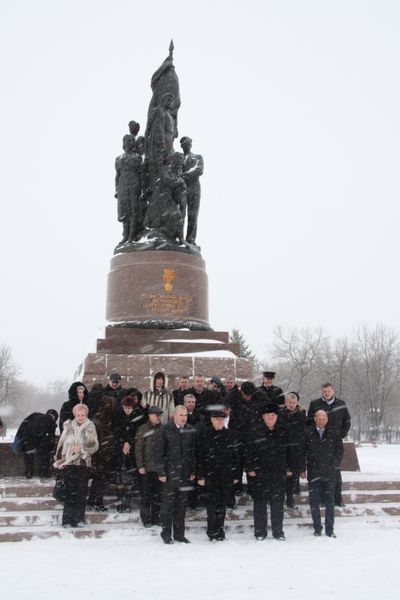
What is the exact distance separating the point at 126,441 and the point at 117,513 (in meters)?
0.86

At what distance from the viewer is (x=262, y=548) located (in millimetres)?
6352

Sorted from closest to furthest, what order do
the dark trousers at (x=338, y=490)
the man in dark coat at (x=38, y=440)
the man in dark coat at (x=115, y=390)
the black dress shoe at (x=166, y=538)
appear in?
the black dress shoe at (x=166, y=538)
the dark trousers at (x=338, y=490)
the man in dark coat at (x=115, y=390)
the man in dark coat at (x=38, y=440)

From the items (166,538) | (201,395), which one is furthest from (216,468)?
(201,395)

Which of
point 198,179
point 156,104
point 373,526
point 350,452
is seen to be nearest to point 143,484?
point 373,526

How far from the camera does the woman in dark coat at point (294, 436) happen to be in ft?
24.7

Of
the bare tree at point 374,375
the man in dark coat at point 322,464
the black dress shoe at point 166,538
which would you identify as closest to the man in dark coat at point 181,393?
the man in dark coat at point 322,464

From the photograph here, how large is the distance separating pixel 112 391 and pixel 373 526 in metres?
3.81

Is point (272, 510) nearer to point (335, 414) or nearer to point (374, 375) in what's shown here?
point (335, 414)

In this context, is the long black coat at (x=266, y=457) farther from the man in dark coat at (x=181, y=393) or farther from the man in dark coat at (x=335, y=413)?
the man in dark coat at (x=181, y=393)

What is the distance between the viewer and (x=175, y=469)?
6.80m

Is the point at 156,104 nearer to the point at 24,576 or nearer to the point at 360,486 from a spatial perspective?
the point at 360,486

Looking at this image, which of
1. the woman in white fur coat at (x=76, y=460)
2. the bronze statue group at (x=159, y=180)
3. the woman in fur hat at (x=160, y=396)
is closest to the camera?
the woman in white fur coat at (x=76, y=460)

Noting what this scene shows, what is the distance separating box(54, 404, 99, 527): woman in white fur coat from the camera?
6.84 m

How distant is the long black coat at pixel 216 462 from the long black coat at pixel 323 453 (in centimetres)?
92
